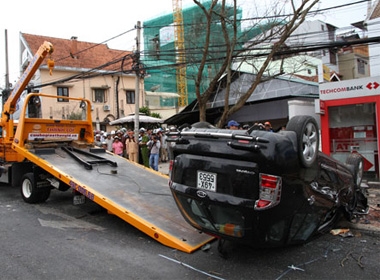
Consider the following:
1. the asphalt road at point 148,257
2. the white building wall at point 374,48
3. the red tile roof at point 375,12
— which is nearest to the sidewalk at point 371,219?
the asphalt road at point 148,257

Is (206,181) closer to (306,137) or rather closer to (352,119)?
(306,137)

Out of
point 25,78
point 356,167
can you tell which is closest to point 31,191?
point 25,78

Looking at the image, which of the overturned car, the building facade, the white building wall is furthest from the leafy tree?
the building facade

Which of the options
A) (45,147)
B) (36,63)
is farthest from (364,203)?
(36,63)

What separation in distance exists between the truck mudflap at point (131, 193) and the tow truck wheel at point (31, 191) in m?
0.64

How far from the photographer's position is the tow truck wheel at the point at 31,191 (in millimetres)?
7453

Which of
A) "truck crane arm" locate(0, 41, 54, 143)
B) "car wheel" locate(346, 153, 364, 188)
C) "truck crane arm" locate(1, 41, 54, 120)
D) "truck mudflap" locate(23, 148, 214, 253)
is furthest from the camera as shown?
"truck crane arm" locate(1, 41, 54, 120)

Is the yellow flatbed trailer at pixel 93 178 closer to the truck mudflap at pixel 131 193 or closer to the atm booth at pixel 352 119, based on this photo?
the truck mudflap at pixel 131 193

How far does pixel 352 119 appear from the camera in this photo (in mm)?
10875

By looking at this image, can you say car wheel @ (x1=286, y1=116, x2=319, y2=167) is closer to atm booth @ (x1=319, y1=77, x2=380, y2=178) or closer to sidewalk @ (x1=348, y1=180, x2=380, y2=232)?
sidewalk @ (x1=348, y1=180, x2=380, y2=232)

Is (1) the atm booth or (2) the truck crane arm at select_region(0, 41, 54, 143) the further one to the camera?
(1) the atm booth

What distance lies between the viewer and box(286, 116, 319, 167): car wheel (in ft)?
11.6

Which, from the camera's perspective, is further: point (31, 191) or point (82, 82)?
point (82, 82)

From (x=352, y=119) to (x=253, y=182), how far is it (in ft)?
28.8
